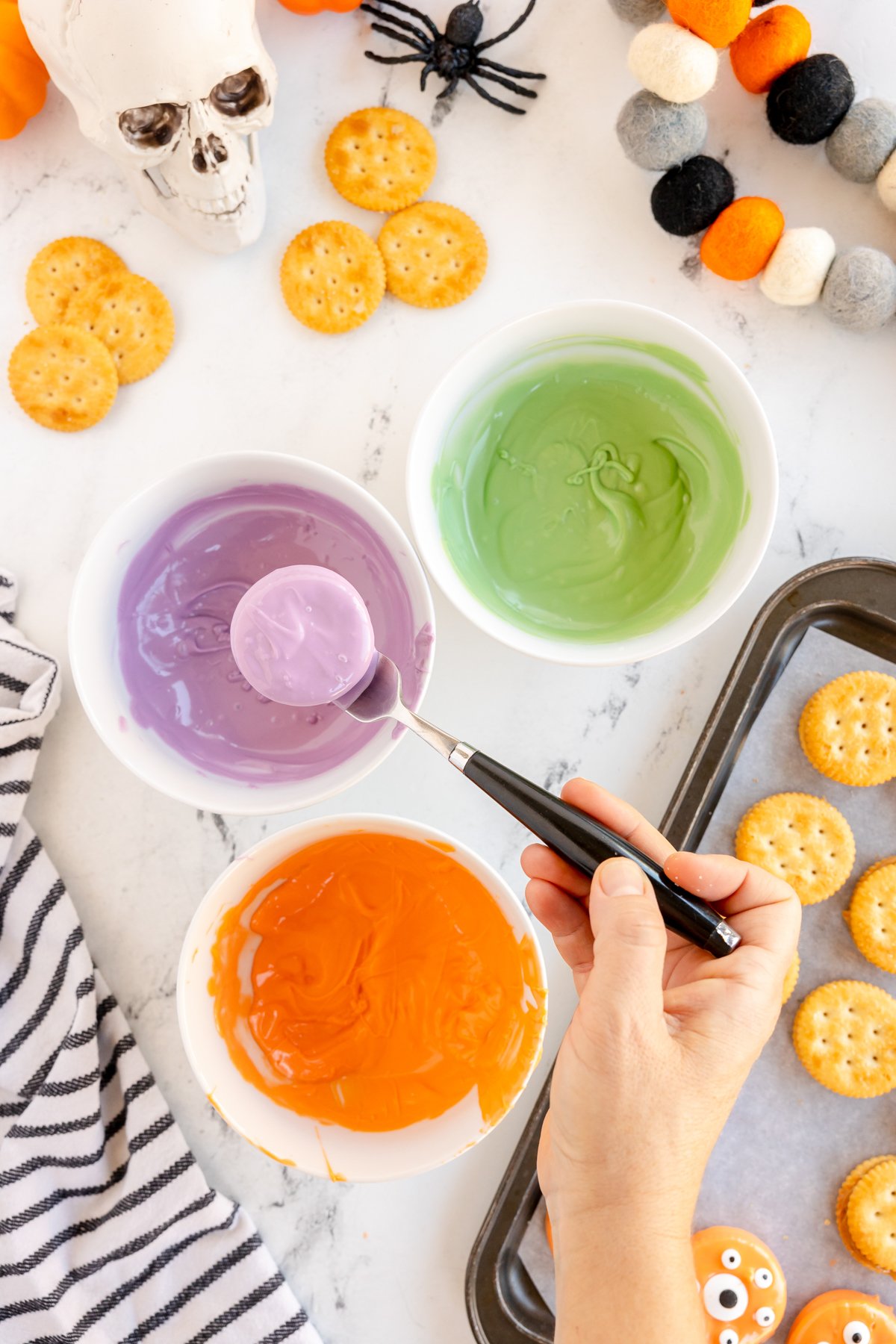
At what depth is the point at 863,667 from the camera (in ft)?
3.95

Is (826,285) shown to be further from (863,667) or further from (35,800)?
(35,800)

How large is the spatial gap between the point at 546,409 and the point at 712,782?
1.55 feet

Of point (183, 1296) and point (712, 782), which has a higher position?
point (712, 782)

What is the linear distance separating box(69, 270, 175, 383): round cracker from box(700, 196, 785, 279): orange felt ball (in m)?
0.66

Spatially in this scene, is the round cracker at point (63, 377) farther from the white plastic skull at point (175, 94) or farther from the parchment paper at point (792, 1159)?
the parchment paper at point (792, 1159)

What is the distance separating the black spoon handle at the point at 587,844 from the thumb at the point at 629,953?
0.23 ft

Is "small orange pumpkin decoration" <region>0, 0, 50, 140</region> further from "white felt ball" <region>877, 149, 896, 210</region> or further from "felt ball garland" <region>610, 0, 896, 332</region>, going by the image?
"white felt ball" <region>877, 149, 896, 210</region>

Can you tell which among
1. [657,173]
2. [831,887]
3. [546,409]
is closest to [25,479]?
[546,409]

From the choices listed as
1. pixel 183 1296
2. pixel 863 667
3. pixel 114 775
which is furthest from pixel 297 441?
pixel 183 1296

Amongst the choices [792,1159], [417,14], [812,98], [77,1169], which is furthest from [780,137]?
[77,1169]

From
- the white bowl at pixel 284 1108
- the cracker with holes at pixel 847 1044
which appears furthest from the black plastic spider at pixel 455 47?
the cracker with holes at pixel 847 1044

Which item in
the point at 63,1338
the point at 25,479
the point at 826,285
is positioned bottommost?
the point at 63,1338

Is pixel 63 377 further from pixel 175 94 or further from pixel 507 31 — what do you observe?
pixel 507 31

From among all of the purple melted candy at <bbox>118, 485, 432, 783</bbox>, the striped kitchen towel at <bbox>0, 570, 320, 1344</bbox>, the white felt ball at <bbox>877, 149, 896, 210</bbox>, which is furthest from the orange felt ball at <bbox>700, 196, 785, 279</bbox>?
the striped kitchen towel at <bbox>0, 570, 320, 1344</bbox>
